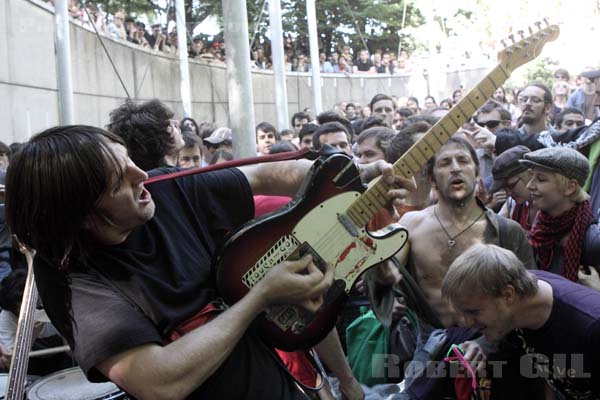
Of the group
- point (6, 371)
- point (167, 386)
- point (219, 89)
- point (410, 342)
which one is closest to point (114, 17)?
point (219, 89)

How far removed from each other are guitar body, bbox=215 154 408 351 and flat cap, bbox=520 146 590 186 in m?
1.59

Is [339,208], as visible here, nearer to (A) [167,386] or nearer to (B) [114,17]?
(A) [167,386]

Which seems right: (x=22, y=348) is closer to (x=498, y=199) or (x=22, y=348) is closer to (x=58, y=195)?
(x=58, y=195)

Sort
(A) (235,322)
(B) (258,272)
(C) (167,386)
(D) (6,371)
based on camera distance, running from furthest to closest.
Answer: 1. (D) (6,371)
2. (B) (258,272)
3. (A) (235,322)
4. (C) (167,386)

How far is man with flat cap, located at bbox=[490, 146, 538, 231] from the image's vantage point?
13.6 feet

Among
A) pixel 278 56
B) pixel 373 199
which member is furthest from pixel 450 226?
pixel 278 56

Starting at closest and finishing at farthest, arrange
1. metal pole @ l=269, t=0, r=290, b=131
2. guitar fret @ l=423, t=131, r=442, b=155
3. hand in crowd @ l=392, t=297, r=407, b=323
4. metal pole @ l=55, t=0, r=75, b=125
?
guitar fret @ l=423, t=131, r=442, b=155 → hand in crowd @ l=392, t=297, r=407, b=323 → metal pole @ l=55, t=0, r=75, b=125 → metal pole @ l=269, t=0, r=290, b=131

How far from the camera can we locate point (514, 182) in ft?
13.8

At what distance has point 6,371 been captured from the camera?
397 centimetres

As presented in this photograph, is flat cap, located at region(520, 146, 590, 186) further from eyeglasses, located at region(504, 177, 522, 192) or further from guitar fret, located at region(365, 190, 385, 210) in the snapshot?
guitar fret, located at region(365, 190, 385, 210)

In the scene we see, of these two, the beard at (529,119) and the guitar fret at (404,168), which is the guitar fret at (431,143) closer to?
the guitar fret at (404,168)

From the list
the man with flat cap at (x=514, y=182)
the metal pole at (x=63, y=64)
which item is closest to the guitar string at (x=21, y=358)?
the man with flat cap at (x=514, y=182)

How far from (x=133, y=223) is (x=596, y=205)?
3.28 m

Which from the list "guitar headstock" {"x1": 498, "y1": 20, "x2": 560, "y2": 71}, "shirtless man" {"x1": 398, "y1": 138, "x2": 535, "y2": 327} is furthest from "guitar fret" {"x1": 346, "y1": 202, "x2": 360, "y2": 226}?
"shirtless man" {"x1": 398, "y1": 138, "x2": 535, "y2": 327}
